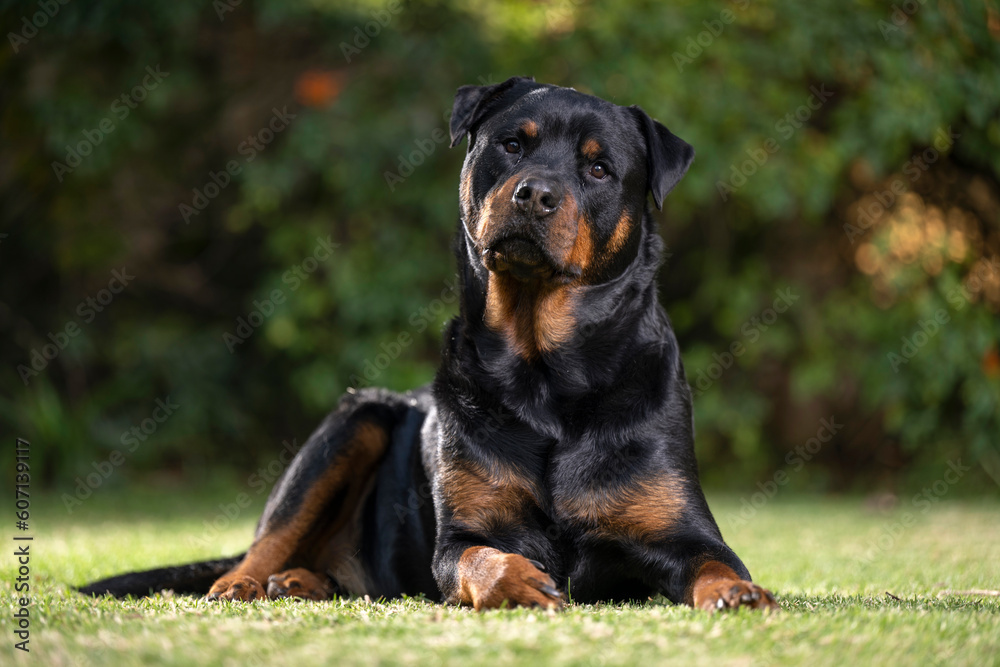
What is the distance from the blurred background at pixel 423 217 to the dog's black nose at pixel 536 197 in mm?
4011

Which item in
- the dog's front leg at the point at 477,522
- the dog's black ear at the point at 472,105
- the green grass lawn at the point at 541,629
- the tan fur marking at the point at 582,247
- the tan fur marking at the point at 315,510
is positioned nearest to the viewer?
the green grass lawn at the point at 541,629

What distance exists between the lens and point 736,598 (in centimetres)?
241

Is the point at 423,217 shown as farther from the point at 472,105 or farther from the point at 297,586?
the point at 297,586

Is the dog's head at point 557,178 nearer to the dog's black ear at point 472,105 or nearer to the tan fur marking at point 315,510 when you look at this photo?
the dog's black ear at point 472,105

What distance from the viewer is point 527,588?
8.13ft

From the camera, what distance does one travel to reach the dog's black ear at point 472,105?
3.57 meters

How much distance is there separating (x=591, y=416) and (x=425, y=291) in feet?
14.7

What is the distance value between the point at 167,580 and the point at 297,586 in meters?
0.45

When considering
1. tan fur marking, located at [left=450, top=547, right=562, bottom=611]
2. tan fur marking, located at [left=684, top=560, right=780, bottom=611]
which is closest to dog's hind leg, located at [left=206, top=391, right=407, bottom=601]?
tan fur marking, located at [left=450, top=547, right=562, bottom=611]

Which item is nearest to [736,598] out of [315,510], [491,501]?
[491,501]

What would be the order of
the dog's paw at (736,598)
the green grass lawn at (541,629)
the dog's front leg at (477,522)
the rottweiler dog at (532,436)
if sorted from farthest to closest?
the rottweiler dog at (532,436), the dog's front leg at (477,522), the dog's paw at (736,598), the green grass lawn at (541,629)

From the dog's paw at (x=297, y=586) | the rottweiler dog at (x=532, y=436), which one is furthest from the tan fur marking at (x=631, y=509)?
the dog's paw at (x=297, y=586)

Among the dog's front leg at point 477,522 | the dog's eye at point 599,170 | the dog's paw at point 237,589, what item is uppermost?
the dog's eye at point 599,170

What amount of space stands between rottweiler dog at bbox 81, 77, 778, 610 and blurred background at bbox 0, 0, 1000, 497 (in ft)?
11.4
